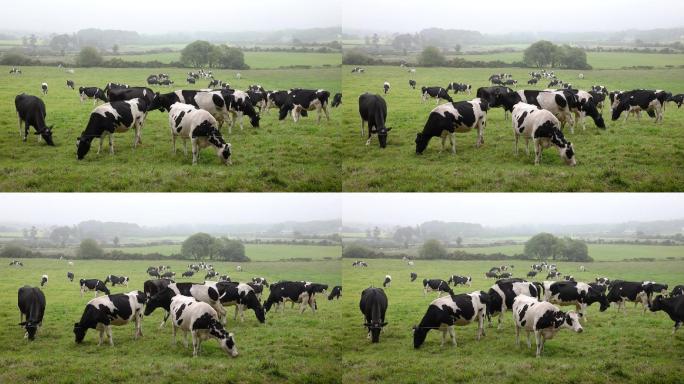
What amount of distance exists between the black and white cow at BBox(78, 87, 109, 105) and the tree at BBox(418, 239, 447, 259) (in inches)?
198

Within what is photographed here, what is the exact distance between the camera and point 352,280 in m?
10.4

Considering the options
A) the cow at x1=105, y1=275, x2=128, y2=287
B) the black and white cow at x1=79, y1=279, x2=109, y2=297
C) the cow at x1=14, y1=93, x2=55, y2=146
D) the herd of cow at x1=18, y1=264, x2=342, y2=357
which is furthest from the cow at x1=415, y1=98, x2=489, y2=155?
the cow at x1=14, y1=93, x2=55, y2=146

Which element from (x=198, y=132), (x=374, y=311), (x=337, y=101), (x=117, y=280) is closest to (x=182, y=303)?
(x=117, y=280)

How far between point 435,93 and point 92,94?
488 centimetres

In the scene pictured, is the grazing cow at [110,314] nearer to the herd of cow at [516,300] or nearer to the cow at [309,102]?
the herd of cow at [516,300]

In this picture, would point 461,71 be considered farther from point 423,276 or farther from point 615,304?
point 615,304

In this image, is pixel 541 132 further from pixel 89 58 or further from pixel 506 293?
pixel 89 58

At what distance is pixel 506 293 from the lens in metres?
10.0

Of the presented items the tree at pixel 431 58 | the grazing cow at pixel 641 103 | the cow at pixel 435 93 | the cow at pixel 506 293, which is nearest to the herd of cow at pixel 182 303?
the cow at pixel 506 293

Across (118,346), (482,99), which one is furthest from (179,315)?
(482,99)

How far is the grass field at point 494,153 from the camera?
980 cm

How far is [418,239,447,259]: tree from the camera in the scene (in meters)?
10.4

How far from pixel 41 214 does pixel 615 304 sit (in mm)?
7856

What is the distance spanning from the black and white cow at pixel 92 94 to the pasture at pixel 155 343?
7.56 ft
